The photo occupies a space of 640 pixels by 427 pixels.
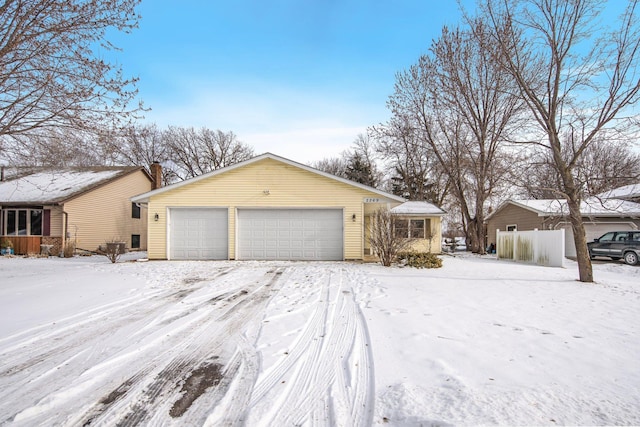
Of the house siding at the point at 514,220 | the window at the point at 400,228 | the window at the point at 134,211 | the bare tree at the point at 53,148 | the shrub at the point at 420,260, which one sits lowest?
the shrub at the point at 420,260

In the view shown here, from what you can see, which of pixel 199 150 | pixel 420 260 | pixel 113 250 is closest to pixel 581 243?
pixel 420 260

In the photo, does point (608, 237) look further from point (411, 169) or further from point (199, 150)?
point (199, 150)

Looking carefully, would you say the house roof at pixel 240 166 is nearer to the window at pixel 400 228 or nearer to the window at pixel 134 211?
the window at pixel 400 228

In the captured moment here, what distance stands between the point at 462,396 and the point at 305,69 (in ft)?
42.1

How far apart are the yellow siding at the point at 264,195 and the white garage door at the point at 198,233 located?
0.28 meters

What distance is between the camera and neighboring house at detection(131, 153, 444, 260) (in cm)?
1367

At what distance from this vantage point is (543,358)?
135 inches

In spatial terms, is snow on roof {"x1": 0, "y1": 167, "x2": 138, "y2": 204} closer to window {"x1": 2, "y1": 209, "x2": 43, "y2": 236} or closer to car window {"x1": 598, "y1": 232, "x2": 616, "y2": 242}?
window {"x1": 2, "y1": 209, "x2": 43, "y2": 236}

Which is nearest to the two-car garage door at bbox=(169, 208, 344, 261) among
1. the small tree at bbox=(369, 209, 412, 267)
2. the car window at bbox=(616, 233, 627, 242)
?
the small tree at bbox=(369, 209, 412, 267)

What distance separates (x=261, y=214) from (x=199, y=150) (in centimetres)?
2447

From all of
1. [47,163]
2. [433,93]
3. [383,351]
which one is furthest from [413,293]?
[433,93]

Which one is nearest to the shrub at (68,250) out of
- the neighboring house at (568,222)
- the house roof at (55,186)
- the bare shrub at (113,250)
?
the bare shrub at (113,250)

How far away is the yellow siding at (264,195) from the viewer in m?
13.7

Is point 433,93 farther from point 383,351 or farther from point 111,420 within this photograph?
point 111,420
